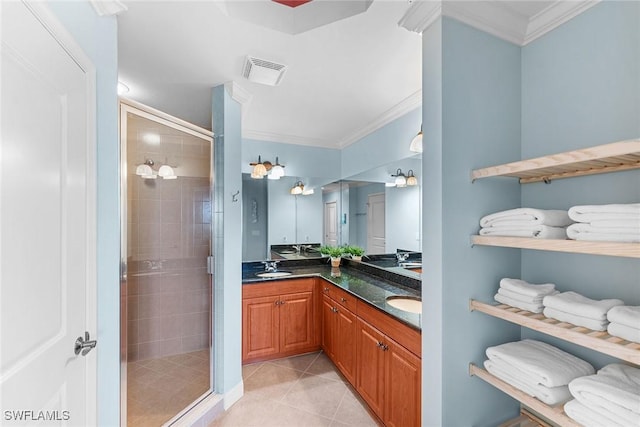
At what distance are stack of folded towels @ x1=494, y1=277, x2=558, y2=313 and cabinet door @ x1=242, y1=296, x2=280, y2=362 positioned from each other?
6.54ft

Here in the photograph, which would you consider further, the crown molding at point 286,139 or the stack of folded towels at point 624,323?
the crown molding at point 286,139

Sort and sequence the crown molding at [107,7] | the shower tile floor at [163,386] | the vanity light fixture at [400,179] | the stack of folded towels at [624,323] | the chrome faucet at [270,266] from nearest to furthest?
the stack of folded towels at [624,323]
the crown molding at [107,7]
the shower tile floor at [163,386]
the vanity light fixture at [400,179]
the chrome faucet at [270,266]

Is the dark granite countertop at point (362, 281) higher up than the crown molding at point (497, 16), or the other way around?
the crown molding at point (497, 16)

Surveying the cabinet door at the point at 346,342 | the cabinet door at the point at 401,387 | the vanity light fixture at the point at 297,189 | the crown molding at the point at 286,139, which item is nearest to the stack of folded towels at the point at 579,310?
the cabinet door at the point at 401,387

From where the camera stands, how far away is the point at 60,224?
0.99m

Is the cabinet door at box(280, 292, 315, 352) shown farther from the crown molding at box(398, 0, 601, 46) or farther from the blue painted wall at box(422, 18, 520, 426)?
the crown molding at box(398, 0, 601, 46)

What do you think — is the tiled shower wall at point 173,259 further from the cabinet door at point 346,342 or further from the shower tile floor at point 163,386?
the cabinet door at point 346,342

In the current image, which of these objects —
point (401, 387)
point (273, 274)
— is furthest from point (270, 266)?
point (401, 387)

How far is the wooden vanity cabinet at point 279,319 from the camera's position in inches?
104

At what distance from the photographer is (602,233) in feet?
3.01

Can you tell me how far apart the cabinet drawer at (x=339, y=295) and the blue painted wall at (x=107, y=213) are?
154 cm

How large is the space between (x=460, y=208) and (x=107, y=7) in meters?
1.84

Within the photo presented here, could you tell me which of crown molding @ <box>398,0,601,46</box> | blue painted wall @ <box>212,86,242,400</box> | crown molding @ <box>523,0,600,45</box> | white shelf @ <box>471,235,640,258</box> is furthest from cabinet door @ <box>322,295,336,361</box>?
crown molding @ <box>523,0,600,45</box>

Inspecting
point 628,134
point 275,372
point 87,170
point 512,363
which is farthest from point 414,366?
point 87,170
